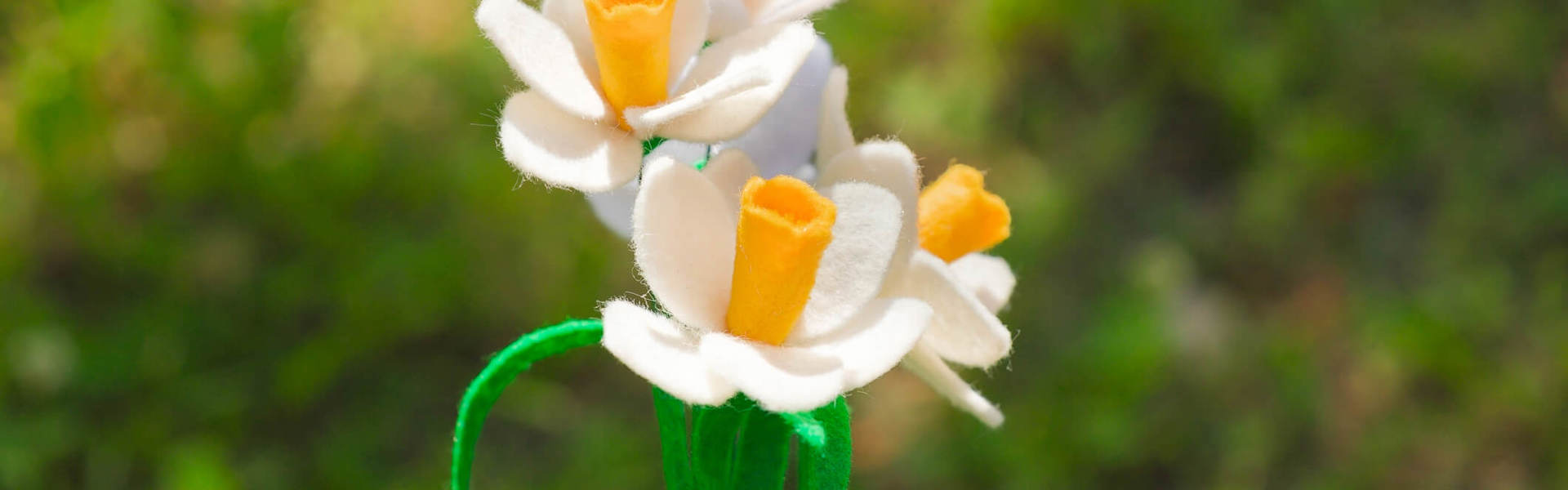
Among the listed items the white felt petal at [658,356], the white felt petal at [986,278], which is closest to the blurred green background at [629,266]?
the white felt petal at [986,278]

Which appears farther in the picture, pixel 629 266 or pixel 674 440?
pixel 629 266

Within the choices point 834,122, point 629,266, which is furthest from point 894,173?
point 629,266

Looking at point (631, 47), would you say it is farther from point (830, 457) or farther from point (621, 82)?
point (830, 457)

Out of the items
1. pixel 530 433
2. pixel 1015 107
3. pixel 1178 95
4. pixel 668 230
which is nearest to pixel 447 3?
pixel 530 433

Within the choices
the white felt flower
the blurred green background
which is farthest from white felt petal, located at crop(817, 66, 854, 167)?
the blurred green background

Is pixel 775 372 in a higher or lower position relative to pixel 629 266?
lower

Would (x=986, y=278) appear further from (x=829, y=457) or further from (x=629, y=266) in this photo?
(x=629, y=266)
